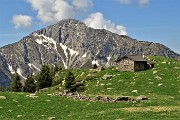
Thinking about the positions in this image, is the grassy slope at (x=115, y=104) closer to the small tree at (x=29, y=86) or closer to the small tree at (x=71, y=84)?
the small tree at (x=71, y=84)

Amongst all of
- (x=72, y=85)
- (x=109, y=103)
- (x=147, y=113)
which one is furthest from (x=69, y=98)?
(x=72, y=85)

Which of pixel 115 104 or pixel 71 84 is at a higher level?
pixel 71 84

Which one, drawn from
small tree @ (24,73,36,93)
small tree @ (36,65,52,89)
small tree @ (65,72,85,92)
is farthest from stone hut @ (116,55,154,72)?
small tree @ (24,73,36,93)

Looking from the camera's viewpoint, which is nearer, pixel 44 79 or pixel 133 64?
pixel 133 64

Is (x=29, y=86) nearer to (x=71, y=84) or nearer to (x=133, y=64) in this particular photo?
(x=71, y=84)

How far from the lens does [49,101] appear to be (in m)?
57.4

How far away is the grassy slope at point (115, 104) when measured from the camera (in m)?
44.9

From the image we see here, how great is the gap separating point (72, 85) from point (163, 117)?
52313mm

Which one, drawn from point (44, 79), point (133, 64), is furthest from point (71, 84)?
point (44, 79)

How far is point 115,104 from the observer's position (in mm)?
55000

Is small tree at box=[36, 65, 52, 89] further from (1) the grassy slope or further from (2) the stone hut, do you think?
(1) the grassy slope

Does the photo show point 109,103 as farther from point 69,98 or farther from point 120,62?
point 120,62

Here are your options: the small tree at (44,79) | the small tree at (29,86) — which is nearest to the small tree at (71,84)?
the small tree at (44,79)

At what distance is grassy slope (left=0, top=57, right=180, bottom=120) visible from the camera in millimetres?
44875
